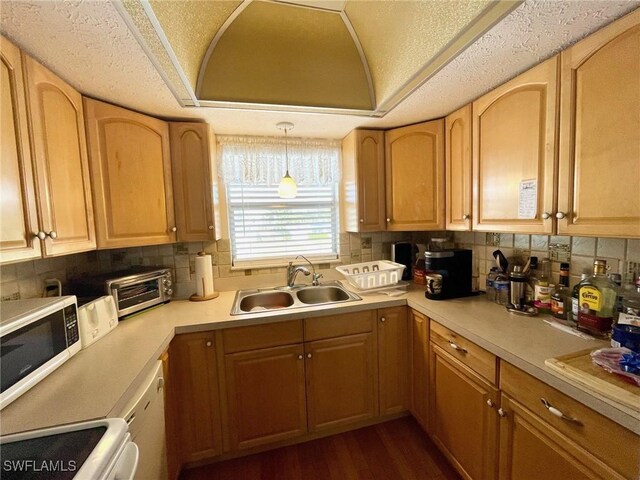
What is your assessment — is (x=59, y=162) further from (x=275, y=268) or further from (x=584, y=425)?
(x=584, y=425)

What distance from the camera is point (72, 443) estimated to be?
0.64 m

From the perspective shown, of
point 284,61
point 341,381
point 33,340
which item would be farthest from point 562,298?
point 33,340

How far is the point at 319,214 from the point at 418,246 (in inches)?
34.6

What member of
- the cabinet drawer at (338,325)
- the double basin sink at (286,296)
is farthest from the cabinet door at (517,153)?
the double basin sink at (286,296)

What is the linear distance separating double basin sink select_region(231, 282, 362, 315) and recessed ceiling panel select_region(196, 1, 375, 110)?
1.24 meters

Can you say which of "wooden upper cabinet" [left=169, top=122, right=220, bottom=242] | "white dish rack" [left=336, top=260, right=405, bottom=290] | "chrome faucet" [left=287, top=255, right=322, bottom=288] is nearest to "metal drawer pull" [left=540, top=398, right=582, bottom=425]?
"white dish rack" [left=336, top=260, right=405, bottom=290]

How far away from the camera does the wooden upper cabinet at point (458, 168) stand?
1535 millimetres

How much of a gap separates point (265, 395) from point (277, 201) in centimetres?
135

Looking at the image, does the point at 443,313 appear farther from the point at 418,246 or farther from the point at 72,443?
the point at 72,443

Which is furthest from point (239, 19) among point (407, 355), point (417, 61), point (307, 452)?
point (307, 452)

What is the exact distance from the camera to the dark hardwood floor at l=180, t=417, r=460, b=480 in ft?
4.69

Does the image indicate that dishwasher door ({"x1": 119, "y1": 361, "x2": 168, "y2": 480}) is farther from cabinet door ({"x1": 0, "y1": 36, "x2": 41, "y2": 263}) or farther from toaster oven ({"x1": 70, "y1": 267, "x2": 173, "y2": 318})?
cabinet door ({"x1": 0, "y1": 36, "x2": 41, "y2": 263})

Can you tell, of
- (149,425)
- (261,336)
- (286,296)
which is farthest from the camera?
(286,296)

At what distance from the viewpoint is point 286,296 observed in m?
1.96
